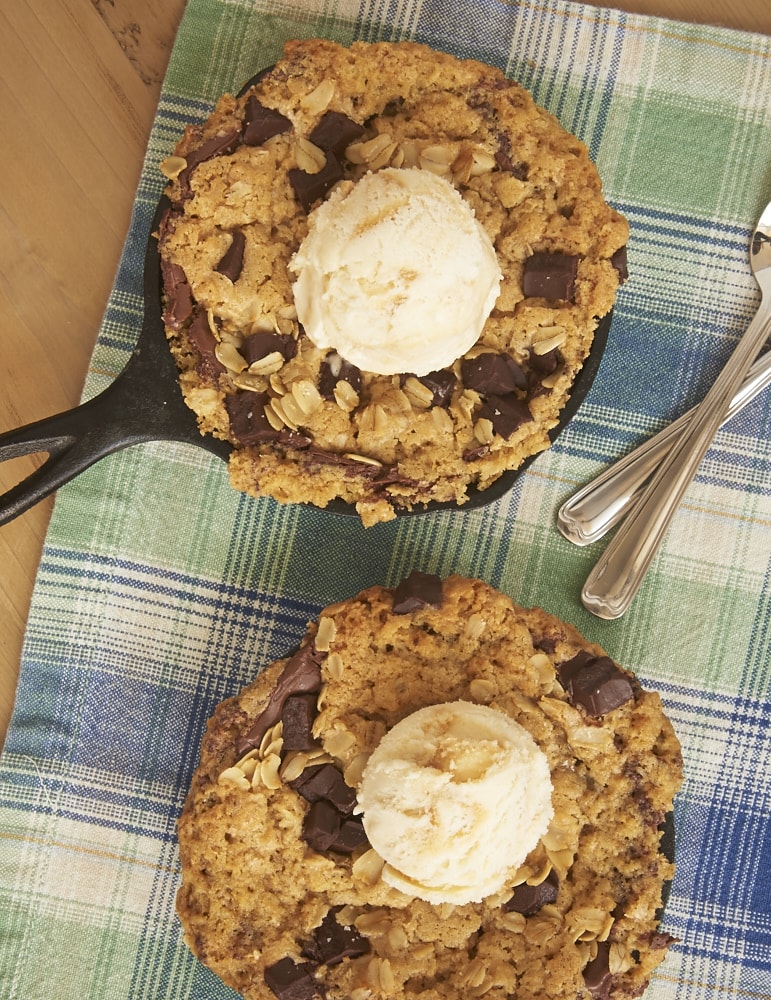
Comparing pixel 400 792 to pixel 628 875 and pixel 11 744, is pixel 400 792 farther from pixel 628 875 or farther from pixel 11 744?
pixel 11 744

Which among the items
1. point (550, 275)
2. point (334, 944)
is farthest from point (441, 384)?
point (334, 944)

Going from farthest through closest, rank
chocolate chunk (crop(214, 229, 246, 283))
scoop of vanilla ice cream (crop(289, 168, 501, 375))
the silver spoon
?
1. the silver spoon
2. chocolate chunk (crop(214, 229, 246, 283))
3. scoop of vanilla ice cream (crop(289, 168, 501, 375))

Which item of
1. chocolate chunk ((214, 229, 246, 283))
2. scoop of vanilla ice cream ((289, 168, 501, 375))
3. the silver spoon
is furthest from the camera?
the silver spoon

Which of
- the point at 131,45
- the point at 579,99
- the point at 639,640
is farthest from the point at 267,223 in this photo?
the point at 639,640

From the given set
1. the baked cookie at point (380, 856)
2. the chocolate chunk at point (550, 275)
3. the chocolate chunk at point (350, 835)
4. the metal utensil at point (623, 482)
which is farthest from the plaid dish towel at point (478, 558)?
the chocolate chunk at point (350, 835)

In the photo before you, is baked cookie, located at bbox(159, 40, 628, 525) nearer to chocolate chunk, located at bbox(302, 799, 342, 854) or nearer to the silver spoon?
the silver spoon

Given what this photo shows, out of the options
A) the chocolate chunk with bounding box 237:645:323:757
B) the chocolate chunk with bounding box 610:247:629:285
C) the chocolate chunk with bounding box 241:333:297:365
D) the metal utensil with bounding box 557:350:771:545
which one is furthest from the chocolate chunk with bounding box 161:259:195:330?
the metal utensil with bounding box 557:350:771:545

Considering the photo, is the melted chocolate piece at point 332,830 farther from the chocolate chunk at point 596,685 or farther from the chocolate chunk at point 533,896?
the chocolate chunk at point 596,685
